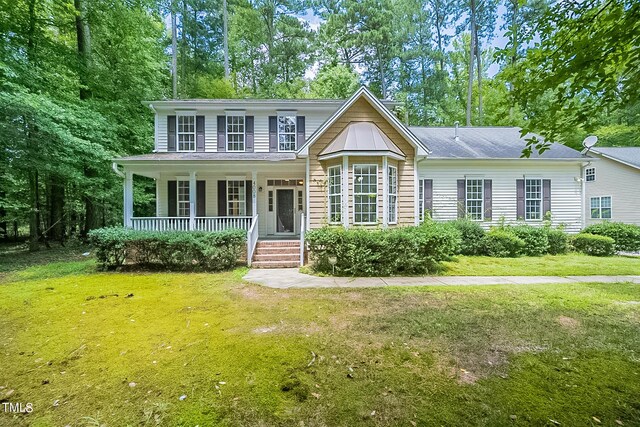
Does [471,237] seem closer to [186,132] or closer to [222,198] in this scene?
[222,198]

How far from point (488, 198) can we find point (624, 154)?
34.5 feet

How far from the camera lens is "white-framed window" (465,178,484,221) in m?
13.2

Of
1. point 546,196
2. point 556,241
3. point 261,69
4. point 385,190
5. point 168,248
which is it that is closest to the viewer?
point 168,248

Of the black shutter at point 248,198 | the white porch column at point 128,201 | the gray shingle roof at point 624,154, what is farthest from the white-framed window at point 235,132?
the gray shingle roof at point 624,154

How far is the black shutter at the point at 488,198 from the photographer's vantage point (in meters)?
13.3

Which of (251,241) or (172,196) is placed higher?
(172,196)

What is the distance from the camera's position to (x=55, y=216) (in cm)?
1483

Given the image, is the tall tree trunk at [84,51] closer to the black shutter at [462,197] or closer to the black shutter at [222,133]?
the black shutter at [222,133]

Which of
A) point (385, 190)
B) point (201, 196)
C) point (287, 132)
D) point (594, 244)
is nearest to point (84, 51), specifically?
point (201, 196)

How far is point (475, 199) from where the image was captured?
1324 centimetres

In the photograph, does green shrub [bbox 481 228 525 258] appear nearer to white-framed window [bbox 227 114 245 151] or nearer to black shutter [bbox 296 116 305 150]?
black shutter [bbox 296 116 305 150]

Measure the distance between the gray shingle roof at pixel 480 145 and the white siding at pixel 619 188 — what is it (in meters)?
3.70

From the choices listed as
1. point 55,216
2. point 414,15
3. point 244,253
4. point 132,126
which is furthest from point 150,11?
point 414,15

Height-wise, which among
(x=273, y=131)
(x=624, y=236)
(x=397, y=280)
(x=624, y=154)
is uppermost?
(x=273, y=131)
